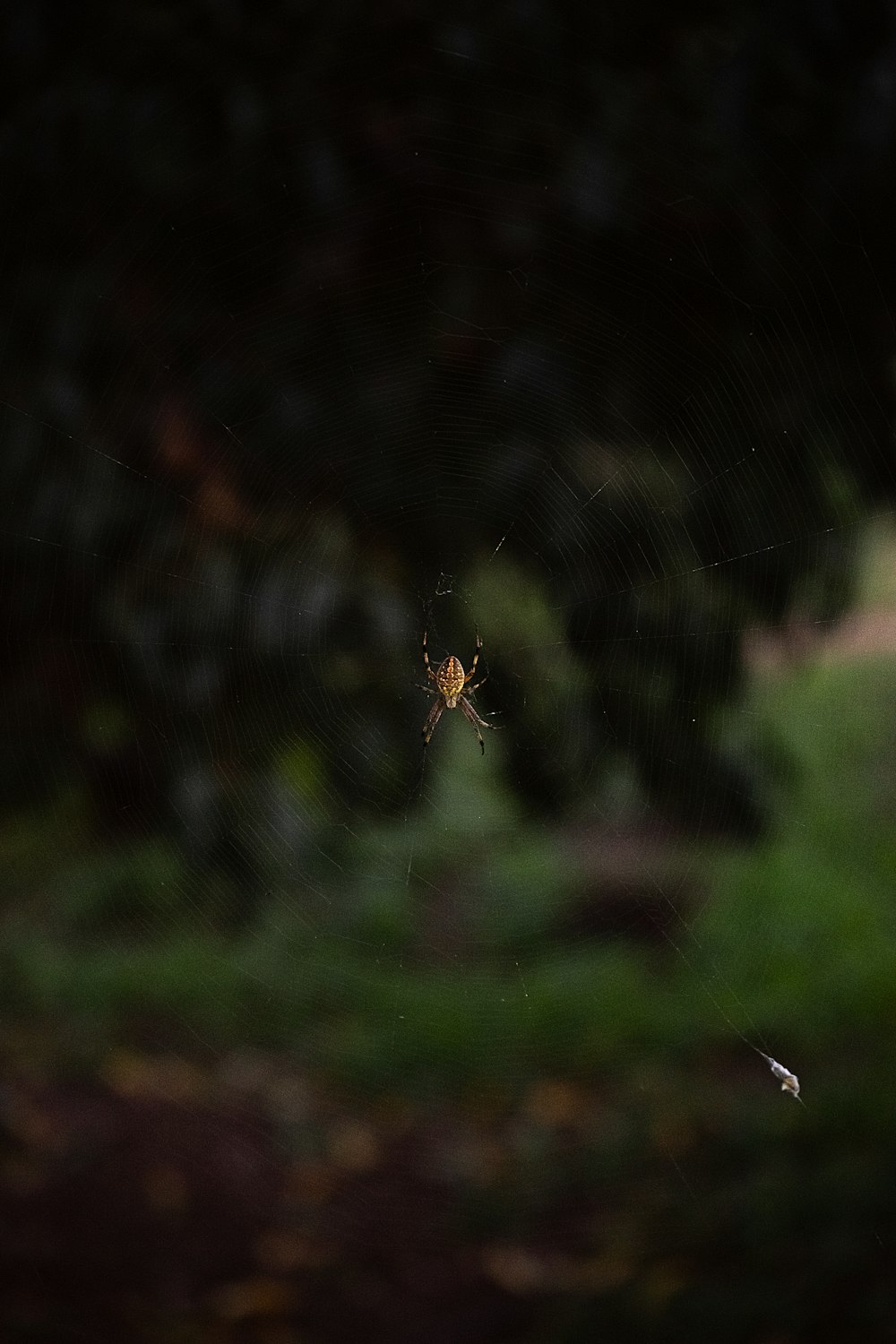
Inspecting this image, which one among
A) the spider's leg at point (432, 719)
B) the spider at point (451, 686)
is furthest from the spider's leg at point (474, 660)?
the spider's leg at point (432, 719)

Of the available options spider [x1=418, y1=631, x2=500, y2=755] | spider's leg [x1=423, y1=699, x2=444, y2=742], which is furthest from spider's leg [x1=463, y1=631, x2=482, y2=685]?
spider's leg [x1=423, y1=699, x2=444, y2=742]

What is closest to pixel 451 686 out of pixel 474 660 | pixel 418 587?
pixel 474 660

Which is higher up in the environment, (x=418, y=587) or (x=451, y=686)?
(x=418, y=587)

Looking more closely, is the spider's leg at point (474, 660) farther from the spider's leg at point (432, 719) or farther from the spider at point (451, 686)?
the spider's leg at point (432, 719)

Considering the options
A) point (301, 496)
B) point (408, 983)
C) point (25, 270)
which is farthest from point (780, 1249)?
point (25, 270)

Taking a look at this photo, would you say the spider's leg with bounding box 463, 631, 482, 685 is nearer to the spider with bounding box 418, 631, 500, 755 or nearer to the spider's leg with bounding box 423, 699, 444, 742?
the spider with bounding box 418, 631, 500, 755

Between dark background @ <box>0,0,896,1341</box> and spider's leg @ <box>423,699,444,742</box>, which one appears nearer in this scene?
dark background @ <box>0,0,896,1341</box>

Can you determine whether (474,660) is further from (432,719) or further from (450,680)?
(432,719)
